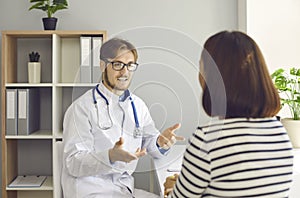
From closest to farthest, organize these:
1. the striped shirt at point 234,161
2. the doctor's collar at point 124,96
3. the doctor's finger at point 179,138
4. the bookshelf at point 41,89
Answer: the striped shirt at point 234,161 → the doctor's finger at point 179,138 → the doctor's collar at point 124,96 → the bookshelf at point 41,89

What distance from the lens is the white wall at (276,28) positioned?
2.78 meters

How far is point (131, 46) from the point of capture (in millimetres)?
1329

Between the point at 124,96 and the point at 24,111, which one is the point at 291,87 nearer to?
the point at 124,96

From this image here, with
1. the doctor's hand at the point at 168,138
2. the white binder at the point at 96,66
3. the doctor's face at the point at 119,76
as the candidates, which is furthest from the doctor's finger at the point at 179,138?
the white binder at the point at 96,66

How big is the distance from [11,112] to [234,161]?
1957 millimetres

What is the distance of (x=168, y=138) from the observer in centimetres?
154

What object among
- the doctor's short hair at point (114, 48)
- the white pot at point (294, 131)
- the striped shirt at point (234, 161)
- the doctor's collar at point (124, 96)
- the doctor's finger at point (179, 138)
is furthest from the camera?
the white pot at point (294, 131)

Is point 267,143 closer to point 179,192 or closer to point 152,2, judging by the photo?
point 179,192

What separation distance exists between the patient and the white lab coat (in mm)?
371

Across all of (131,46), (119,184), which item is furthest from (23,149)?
(131,46)

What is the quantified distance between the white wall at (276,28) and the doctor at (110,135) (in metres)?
1.25

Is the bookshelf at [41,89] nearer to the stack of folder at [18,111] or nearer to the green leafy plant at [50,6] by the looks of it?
the stack of folder at [18,111]

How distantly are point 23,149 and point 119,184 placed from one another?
50.5 inches

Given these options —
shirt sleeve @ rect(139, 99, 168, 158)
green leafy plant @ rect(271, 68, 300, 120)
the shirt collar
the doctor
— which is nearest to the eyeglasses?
the doctor
